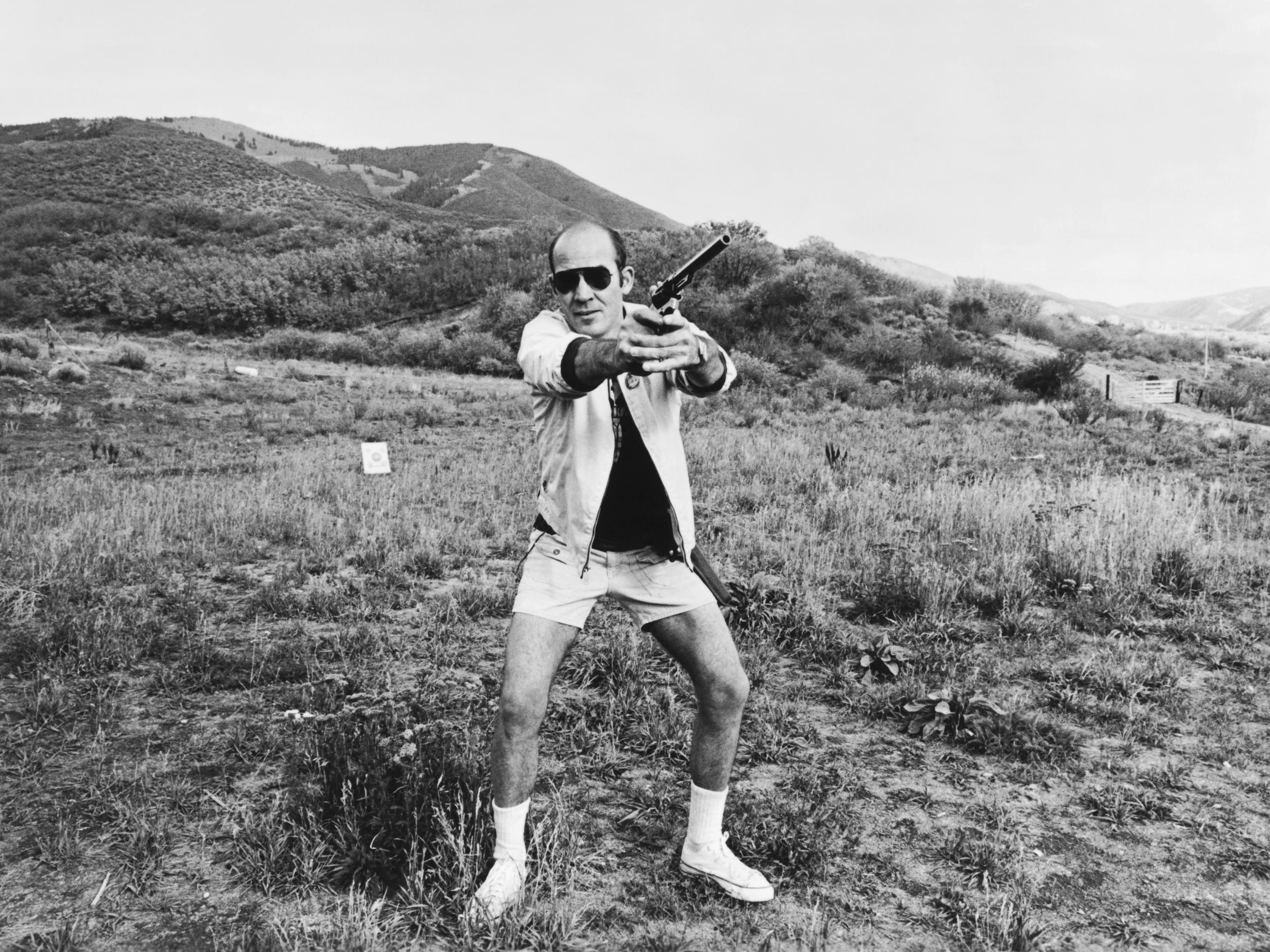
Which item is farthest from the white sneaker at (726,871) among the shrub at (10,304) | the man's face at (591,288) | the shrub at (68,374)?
the shrub at (10,304)

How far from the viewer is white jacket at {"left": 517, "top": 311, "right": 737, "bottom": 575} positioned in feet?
8.38

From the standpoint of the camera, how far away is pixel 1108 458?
41.1 feet

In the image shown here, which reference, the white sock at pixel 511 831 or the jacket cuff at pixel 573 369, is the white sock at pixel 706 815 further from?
the jacket cuff at pixel 573 369

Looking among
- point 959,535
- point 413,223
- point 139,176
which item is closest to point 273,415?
point 959,535

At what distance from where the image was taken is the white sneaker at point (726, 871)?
2754 millimetres

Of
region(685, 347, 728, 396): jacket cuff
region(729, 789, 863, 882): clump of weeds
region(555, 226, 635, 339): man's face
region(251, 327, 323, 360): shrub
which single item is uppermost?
region(251, 327, 323, 360): shrub

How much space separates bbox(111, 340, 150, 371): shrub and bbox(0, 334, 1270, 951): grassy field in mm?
11355

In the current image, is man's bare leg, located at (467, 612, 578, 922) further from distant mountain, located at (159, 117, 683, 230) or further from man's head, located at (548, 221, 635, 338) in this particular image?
distant mountain, located at (159, 117, 683, 230)

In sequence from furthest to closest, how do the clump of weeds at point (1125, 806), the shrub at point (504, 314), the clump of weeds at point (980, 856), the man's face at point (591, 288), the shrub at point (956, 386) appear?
the shrub at point (504, 314)
the shrub at point (956, 386)
the clump of weeds at point (1125, 806)
the clump of weeds at point (980, 856)
the man's face at point (591, 288)

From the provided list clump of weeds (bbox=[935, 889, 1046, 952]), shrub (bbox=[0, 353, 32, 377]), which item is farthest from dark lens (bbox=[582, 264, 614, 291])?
shrub (bbox=[0, 353, 32, 377])

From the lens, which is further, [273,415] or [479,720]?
[273,415]

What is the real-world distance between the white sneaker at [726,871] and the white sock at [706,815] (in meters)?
0.02

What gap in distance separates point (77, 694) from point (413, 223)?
4668 centimetres

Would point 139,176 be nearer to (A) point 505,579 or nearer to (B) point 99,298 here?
(B) point 99,298
